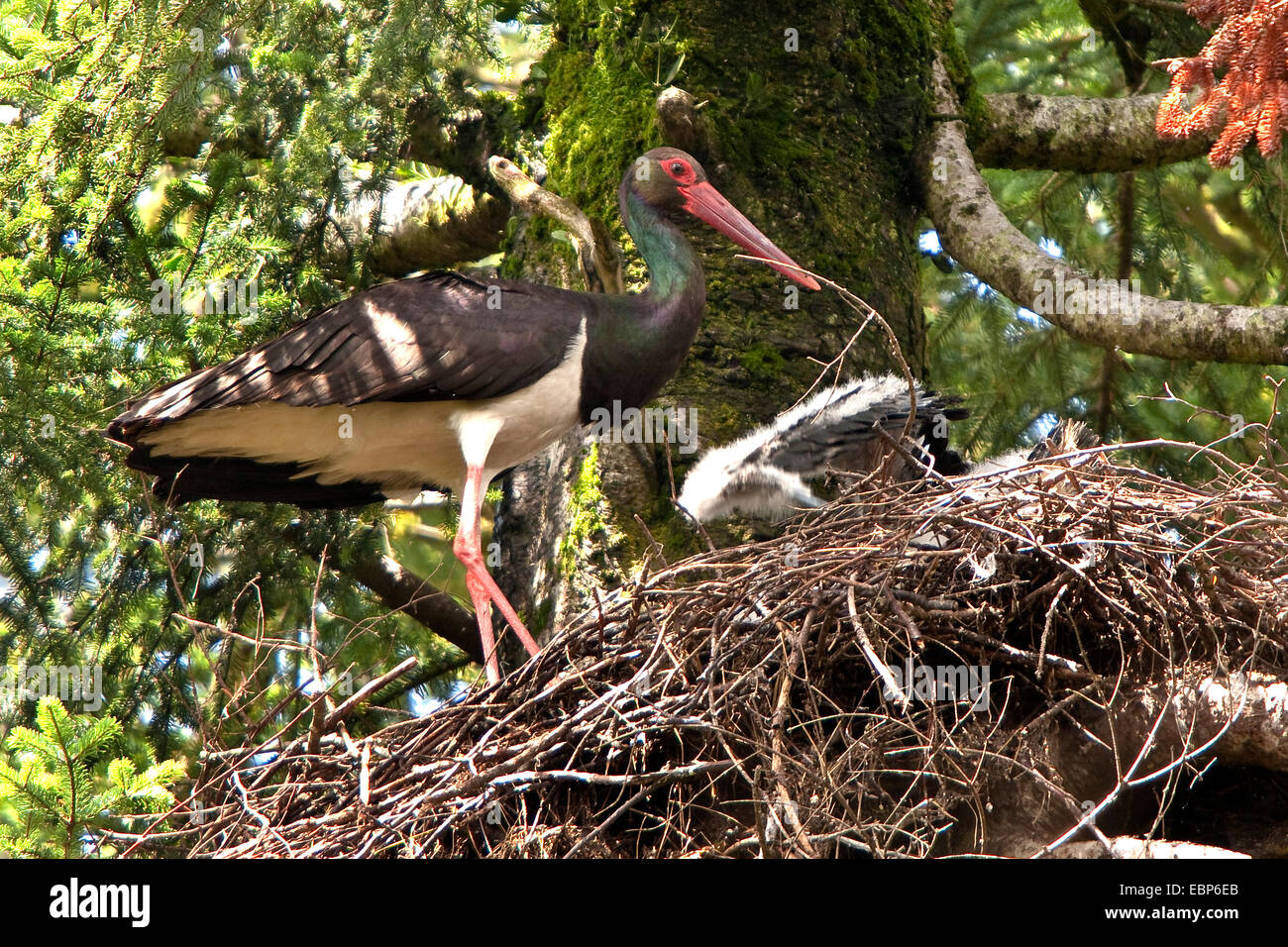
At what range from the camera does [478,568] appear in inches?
201

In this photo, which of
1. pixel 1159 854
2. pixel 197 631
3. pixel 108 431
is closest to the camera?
pixel 1159 854

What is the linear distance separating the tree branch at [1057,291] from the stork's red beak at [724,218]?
0.79 m

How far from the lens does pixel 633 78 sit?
18.7 ft

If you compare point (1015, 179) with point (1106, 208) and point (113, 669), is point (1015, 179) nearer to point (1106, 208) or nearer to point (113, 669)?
point (1106, 208)

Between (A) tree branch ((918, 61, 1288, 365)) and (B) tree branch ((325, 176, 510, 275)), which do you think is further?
(B) tree branch ((325, 176, 510, 275))

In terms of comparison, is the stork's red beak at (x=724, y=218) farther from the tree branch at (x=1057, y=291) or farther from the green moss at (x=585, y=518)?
the green moss at (x=585, y=518)

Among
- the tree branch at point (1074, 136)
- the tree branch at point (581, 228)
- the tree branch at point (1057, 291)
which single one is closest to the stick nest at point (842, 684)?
the tree branch at point (1057, 291)

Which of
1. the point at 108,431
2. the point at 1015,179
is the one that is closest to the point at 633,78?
the point at 108,431

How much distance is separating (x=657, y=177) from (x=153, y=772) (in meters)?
2.59

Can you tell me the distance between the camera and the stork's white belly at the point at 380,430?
4691 mm

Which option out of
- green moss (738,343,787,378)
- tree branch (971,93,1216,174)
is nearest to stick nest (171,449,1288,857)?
green moss (738,343,787,378)

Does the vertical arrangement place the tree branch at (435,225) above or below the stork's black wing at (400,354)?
above

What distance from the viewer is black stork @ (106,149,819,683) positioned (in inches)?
180

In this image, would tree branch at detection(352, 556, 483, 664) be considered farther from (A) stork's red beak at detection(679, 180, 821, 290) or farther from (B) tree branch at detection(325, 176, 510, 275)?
(A) stork's red beak at detection(679, 180, 821, 290)
